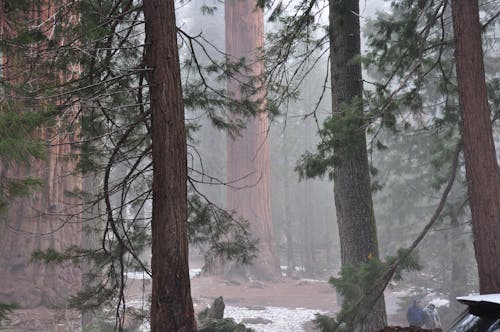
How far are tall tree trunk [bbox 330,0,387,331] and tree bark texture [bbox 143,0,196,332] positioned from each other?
3383 millimetres

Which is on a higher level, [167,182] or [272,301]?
[167,182]

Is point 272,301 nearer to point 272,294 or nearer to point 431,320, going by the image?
point 272,294

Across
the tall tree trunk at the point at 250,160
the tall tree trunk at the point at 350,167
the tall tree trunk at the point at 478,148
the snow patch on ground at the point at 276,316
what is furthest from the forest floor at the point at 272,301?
the tall tree trunk at the point at 478,148

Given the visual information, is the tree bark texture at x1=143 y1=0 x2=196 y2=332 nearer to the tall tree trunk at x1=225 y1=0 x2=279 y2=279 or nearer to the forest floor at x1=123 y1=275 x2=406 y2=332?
the forest floor at x1=123 y1=275 x2=406 y2=332

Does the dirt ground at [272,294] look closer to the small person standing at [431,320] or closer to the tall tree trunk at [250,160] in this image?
the tall tree trunk at [250,160]

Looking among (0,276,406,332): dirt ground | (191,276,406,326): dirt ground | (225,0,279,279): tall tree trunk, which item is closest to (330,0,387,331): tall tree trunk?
(0,276,406,332): dirt ground

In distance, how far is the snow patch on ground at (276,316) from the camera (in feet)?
62.0

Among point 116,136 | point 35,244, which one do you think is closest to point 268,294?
point 35,244

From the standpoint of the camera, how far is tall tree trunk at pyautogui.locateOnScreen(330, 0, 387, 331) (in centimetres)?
812

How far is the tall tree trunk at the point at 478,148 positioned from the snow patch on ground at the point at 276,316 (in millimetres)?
13357

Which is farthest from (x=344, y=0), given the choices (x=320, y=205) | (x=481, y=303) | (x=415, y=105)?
(x=320, y=205)

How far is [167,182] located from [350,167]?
394 cm

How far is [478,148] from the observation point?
578 centimetres

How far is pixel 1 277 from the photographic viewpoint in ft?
35.8
